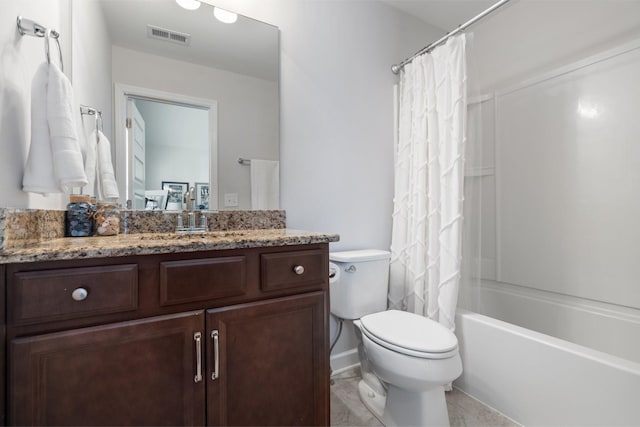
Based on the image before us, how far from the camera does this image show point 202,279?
89 cm

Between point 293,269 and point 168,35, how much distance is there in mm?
1303

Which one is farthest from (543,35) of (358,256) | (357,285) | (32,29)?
(32,29)

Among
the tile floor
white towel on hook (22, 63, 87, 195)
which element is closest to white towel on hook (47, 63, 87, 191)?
white towel on hook (22, 63, 87, 195)

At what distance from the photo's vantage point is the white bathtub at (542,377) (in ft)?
3.60

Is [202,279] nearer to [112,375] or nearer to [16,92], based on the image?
[112,375]

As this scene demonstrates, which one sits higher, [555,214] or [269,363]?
[555,214]

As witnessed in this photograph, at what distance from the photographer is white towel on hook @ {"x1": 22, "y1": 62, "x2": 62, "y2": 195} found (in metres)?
0.81

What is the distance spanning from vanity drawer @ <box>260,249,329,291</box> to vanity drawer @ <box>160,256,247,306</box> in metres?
0.08

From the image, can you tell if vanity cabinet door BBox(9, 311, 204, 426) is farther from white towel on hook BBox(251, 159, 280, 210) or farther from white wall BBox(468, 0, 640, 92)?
white wall BBox(468, 0, 640, 92)

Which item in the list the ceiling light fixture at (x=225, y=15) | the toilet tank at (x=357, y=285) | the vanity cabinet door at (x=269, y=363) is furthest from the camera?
the toilet tank at (x=357, y=285)

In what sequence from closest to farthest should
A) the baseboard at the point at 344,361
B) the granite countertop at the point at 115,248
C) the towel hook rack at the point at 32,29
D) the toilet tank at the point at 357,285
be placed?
the granite countertop at the point at 115,248, the towel hook rack at the point at 32,29, the toilet tank at the point at 357,285, the baseboard at the point at 344,361

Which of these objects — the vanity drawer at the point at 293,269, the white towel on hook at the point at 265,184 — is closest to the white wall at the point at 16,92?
the vanity drawer at the point at 293,269

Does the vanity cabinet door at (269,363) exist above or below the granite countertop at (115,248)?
below

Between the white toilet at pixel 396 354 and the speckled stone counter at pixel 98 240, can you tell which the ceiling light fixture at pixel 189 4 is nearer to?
the speckled stone counter at pixel 98 240
